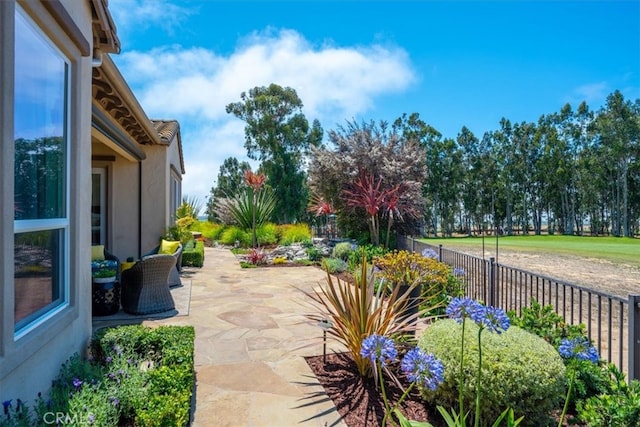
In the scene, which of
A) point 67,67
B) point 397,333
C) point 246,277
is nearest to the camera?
point 67,67

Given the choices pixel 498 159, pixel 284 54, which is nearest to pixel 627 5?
pixel 284 54

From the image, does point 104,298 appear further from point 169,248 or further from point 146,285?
point 169,248

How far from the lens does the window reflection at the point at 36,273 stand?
2.47 meters

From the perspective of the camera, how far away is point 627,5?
820 cm

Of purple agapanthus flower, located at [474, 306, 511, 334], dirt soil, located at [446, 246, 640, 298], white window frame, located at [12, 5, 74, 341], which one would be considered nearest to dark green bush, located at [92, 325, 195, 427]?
white window frame, located at [12, 5, 74, 341]

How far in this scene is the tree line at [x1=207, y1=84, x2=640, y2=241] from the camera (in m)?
29.5

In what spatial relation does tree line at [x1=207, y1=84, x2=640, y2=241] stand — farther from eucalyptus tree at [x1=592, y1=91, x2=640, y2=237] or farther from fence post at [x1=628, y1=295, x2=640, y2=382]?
fence post at [x1=628, y1=295, x2=640, y2=382]

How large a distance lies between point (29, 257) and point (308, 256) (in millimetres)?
10694

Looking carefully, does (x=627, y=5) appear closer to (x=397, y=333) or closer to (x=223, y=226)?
(x=397, y=333)

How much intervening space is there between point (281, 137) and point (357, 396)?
27611mm

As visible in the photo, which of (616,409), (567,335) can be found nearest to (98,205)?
(567,335)

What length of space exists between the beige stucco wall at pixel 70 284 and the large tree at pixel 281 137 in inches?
996

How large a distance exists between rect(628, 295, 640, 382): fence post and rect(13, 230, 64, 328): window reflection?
4.60 m

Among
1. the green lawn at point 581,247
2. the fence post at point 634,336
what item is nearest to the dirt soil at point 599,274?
the green lawn at point 581,247
